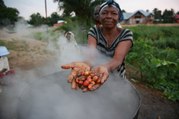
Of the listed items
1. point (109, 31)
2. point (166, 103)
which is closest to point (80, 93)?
point (109, 31)

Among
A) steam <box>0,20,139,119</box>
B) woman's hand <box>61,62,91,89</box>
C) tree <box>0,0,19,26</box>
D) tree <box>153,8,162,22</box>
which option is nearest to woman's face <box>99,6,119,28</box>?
steam <box>0,20,139,119</box>

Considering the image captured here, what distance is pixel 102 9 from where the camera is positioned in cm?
210

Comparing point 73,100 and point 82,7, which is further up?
point 82,7

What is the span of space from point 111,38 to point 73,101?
79 centimetres

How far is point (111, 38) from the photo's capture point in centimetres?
226

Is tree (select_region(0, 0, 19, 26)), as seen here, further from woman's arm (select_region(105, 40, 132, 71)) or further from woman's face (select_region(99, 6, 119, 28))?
woman's arm (select_region(105, 40, 132, 71))

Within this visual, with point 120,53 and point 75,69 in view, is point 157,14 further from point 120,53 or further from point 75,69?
point 75,69

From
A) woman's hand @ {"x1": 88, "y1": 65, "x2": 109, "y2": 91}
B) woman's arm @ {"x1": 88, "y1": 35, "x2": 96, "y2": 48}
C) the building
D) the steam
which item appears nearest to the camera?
woman's hand @ {"x1": 88, "y1": 65, "x2": 109, "y2": 91}

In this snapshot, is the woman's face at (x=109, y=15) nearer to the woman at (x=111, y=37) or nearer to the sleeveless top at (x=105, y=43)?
the woman at (x=111, y=37)

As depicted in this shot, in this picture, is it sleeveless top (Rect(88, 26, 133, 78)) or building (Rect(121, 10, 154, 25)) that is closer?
sleeveless top (Rect(88, 26, 133, 78))

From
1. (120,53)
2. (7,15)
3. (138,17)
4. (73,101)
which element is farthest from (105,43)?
(138,17)

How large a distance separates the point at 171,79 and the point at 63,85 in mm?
4306

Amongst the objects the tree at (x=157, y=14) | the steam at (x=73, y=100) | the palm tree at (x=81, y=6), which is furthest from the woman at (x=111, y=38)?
the tree at (x=157, y=14)

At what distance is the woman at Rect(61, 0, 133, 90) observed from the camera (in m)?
2.02
